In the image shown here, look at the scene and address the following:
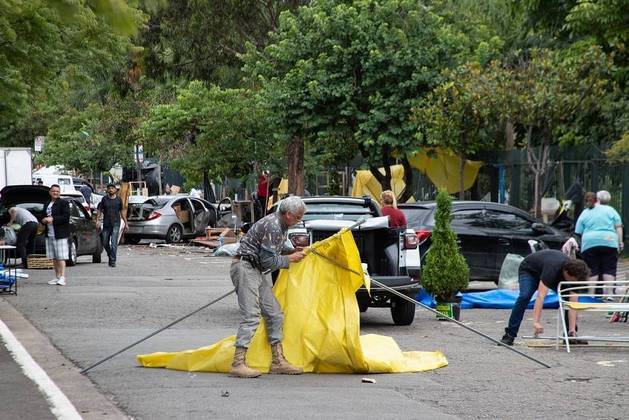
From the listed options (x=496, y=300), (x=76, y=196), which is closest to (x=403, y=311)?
(x=496, y=300)

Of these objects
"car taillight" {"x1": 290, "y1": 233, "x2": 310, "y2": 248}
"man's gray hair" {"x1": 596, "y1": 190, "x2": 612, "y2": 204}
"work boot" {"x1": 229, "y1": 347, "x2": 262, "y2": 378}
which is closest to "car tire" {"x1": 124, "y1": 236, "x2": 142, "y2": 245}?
"man's gray hair" {"x1": 596, "y1": 190, "x2": 612, "y2": 204}

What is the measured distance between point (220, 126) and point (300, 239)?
26.1 metres

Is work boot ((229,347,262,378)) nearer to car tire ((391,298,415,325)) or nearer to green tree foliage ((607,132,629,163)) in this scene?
car tire ((391,298,415,325))

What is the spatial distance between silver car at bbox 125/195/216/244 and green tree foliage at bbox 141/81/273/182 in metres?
2.82

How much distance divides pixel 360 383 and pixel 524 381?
1.47 metres

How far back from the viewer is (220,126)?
40.4 m

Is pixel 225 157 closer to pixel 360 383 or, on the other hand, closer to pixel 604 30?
pixel 604 30

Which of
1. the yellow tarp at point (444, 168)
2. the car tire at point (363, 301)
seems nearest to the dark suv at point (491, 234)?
the car tire at point (363, 301)

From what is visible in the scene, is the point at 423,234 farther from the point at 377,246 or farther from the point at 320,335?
the point at 320,335

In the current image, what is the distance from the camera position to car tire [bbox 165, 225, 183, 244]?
37312 mm

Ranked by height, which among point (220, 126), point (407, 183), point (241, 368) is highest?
point (220, 126)

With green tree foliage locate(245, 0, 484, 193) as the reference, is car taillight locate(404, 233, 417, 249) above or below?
below

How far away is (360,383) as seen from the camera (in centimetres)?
1045

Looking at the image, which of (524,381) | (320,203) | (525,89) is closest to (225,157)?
(525,89)
